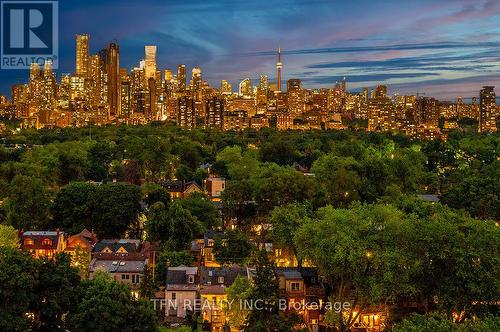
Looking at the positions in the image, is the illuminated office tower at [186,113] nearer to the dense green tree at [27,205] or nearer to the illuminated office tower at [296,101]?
the illuminated office tower at [296,101]

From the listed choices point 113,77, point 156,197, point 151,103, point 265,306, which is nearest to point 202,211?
point 156,197

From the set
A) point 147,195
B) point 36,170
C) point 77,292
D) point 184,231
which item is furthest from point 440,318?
point 36,170

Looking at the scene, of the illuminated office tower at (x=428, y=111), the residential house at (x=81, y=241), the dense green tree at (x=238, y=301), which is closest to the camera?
the dense green tree at (x=238, y=301)

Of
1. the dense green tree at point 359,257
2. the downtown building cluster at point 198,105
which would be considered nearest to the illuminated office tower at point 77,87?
the downtown building cluster at point 198,105

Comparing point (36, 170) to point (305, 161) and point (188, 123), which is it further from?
point (188, 123)

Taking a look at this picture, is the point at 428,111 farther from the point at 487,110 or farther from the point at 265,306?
the point at 265,306

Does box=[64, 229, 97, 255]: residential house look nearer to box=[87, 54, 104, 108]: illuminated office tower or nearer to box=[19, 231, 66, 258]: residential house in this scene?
box=[19, 231, 66, 258]: residential house
